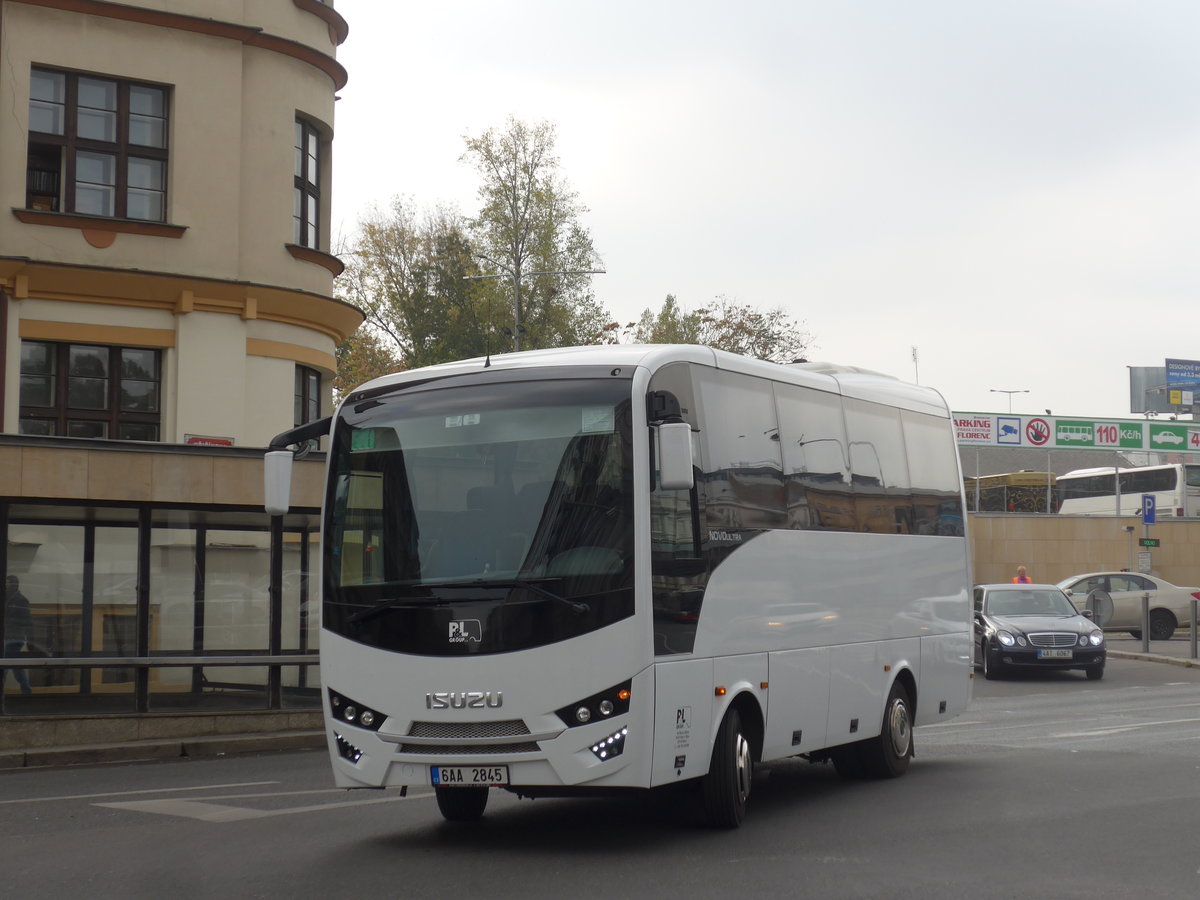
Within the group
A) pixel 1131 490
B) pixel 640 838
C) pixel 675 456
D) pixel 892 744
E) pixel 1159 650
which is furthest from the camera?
pixel 1131 490

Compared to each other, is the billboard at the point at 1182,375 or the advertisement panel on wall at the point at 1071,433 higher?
the billboard at the point at 1182,375

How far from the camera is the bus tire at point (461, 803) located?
1075 centimetres

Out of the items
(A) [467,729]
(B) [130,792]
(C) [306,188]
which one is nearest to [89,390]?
(C) [306,188]

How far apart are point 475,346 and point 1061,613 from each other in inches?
1639

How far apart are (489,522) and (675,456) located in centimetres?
127

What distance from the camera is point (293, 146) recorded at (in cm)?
2516

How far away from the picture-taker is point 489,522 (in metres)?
9.55

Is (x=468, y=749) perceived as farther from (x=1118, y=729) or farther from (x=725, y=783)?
Answer: (x=1118, y=729)

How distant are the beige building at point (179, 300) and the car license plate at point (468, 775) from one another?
9.42 meters

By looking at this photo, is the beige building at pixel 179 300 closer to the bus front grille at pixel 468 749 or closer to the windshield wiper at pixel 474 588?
the windshield wiper at pixel 474 588

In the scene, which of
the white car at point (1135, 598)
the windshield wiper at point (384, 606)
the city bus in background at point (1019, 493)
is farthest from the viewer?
the city bus in background at point (1019, 493)

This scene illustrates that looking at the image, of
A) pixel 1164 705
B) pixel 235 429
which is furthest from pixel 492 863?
pixel 235 429

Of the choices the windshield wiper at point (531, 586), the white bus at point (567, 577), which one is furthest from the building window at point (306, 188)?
the windshield wiper at point (531, 586)

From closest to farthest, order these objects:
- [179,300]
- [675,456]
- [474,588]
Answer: [675,456] → [474,588] → [179,300]
